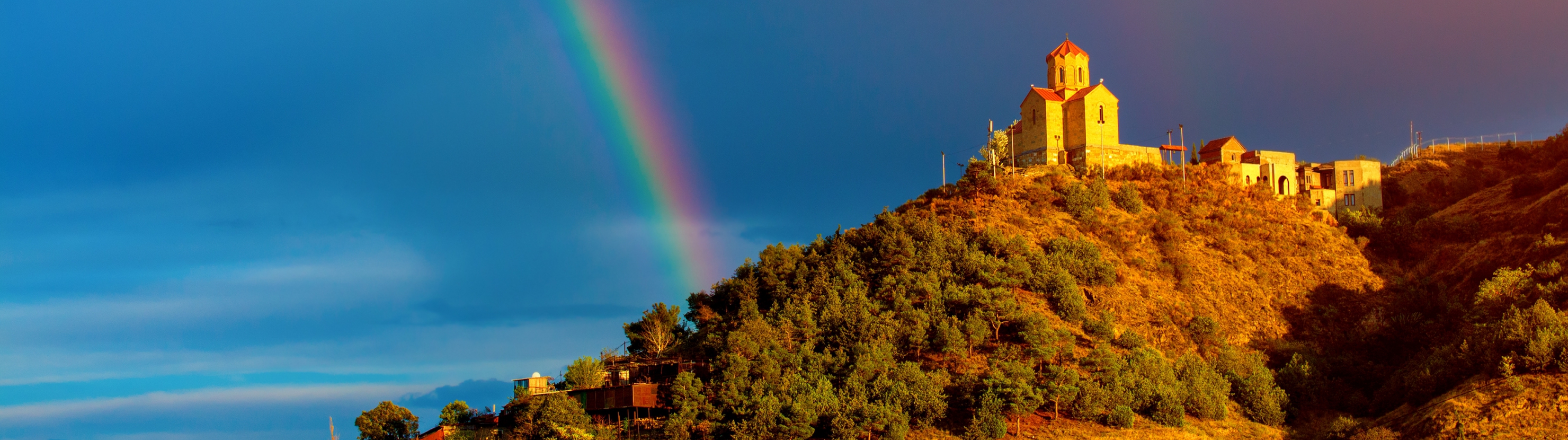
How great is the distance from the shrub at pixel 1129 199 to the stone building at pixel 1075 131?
469cm

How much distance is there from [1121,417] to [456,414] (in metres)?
35.5

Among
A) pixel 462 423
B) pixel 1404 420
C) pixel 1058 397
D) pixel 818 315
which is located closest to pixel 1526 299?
pixel 1404 420

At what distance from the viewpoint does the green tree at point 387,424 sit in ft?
208

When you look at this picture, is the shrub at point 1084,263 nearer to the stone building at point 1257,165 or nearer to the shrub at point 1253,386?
the shrub at point 1253,386

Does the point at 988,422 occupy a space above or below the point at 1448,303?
below

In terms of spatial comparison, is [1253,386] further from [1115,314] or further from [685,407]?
[685,407]

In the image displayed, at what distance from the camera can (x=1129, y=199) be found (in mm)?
72625

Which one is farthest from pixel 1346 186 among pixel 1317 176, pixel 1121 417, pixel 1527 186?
pixel 1121 417

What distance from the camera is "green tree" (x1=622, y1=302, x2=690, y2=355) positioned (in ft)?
224

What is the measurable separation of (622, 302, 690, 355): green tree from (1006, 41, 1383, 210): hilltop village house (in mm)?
27230

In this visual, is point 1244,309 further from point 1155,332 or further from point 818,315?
point 818,315

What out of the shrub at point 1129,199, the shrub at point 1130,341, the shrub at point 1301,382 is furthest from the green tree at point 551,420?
the shrub at point 1129,199

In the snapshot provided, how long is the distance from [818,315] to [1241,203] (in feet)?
99.2

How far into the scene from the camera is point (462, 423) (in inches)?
2554
